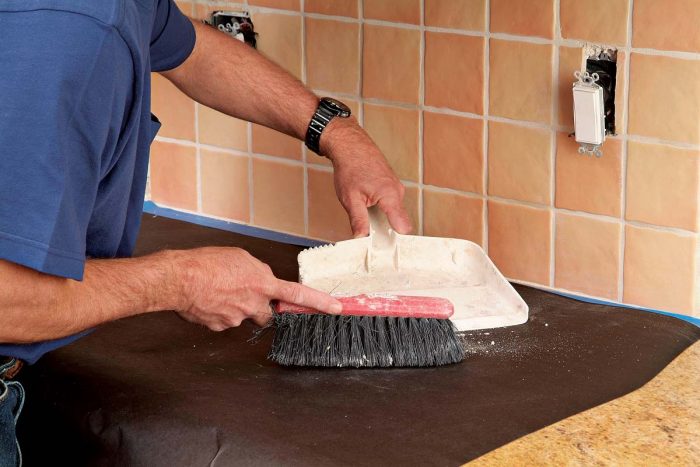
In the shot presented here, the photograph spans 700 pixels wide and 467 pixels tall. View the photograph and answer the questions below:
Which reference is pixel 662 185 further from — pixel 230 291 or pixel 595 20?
pixel 230 291

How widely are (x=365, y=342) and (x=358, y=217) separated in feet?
0.72

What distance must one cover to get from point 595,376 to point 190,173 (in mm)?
927

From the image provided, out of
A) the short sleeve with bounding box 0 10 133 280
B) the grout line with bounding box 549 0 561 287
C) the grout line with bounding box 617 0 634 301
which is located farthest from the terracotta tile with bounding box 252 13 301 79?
the short sleeve with bounding box 0 10 133 280

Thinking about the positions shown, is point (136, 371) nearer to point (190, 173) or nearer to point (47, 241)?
point (47, 241)

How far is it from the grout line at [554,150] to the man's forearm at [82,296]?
22.0 inches

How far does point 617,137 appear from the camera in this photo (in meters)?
1.38

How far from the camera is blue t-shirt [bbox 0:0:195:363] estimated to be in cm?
94

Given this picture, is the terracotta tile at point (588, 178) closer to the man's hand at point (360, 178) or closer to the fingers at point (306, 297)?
the man's hand at point (360, 178)

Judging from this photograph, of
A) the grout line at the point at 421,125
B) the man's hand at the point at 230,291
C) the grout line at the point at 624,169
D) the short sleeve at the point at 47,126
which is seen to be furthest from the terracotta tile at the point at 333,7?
the short sleeve at the point at 47,126

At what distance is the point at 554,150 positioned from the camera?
1.44 metres

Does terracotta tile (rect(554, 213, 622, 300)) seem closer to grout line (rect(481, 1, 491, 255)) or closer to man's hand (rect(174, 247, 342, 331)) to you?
grout line (rect(481, 1, 491, 255))

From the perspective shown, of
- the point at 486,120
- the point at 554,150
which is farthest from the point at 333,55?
the point at 554,150

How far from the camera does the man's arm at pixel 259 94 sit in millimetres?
1460

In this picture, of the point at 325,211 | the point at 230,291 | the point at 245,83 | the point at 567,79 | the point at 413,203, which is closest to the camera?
the point at 230,291
